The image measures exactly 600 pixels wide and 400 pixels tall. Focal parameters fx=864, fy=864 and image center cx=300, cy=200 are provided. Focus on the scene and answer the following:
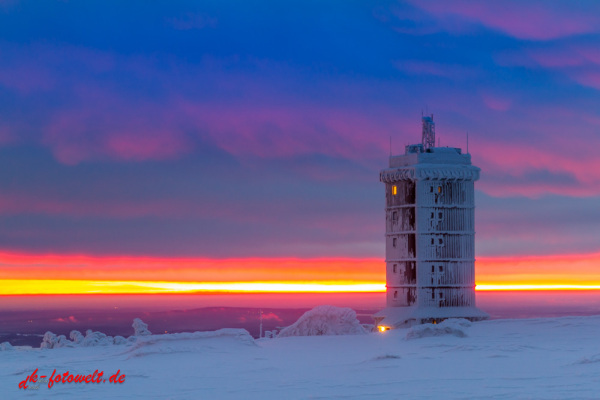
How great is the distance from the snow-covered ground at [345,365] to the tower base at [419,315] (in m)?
14.6

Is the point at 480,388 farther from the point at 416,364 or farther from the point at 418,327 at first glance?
the point at 418,327

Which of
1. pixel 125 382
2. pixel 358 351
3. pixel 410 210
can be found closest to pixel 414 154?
pixel 410 210

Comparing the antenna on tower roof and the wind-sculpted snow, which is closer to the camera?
the wind-sculpted snow

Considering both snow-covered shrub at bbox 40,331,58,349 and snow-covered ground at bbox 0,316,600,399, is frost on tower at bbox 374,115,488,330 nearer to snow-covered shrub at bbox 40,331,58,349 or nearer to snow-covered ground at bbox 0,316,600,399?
snow-covered ground at bbox 0,316,600,399

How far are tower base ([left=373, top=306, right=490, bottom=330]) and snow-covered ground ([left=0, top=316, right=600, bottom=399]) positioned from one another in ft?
47.9

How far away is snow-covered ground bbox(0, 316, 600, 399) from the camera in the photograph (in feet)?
62.5

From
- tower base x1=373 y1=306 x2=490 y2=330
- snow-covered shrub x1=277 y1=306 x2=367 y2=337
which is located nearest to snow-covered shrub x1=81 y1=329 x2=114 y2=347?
snow-covered shrub x1=277 y1=306 x2=367 y2=337

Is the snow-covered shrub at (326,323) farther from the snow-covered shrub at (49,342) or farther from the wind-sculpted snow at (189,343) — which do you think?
the snow-covered shrub at (49,342)

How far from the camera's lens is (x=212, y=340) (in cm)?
2753

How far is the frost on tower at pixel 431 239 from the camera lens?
47.7 metres

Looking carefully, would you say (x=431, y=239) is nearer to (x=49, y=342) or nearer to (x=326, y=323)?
(x=326, y=323)

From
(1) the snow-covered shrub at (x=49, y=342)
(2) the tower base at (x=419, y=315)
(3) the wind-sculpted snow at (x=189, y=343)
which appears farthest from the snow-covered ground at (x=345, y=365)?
(2) the tower base at (x=419, y=315)

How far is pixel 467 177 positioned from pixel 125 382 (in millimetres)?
30736

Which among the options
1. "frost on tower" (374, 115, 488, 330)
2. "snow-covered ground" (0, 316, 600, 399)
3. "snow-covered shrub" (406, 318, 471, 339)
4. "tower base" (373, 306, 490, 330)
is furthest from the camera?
"frost on tower" (374, 115, 488, 330)
